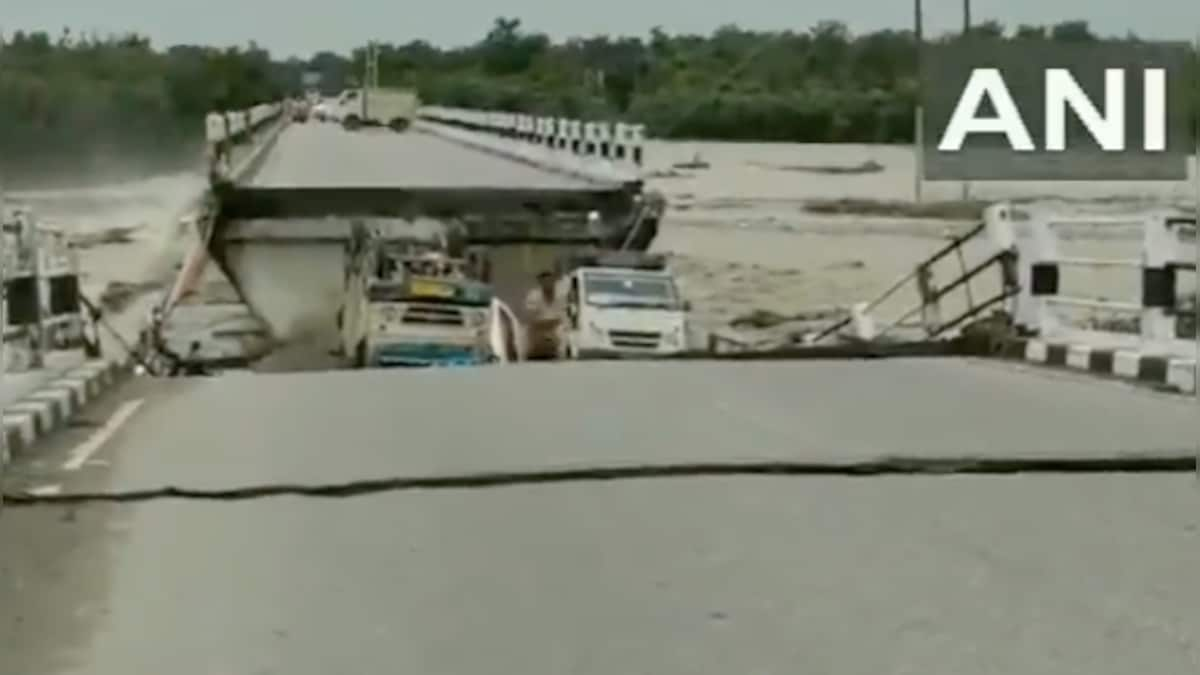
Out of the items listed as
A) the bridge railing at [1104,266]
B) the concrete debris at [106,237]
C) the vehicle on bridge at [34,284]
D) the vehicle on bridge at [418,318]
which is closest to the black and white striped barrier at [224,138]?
the concrete debris at [106,237]

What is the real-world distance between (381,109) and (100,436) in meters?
99.9

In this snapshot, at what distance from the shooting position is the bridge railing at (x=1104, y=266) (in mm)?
19125

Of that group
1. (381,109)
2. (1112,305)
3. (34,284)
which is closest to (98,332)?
(34,284)

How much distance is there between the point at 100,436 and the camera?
51.5 feet

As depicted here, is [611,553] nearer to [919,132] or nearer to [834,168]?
[919,132]

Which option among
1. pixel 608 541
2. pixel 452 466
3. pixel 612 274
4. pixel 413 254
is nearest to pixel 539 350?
pixel 612 274

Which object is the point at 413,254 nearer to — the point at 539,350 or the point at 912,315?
the point at 539,350

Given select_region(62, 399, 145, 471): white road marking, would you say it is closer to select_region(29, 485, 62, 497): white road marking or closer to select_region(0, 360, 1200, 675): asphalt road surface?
select_region(0, 360, 1200, 675): asphalt road surface

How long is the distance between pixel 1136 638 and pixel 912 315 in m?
24.5

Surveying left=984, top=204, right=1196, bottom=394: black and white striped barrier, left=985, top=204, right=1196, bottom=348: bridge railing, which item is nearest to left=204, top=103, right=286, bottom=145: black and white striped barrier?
left=985, top=204, right=1196, bottom=348: bridge railing

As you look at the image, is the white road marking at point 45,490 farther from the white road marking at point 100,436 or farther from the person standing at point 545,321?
the person standing at point 545,321

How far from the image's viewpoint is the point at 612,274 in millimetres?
35031

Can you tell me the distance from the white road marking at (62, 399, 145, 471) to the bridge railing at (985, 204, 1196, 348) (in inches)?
293

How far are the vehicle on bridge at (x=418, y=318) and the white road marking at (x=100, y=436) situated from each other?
1394 cm
